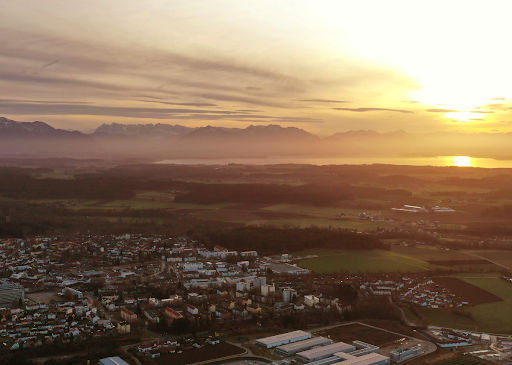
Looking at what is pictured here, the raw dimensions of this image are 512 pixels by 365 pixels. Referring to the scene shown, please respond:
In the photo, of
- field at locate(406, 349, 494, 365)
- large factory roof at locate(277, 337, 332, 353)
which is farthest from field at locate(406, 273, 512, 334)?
large factory roof at locate(277, 337, 332, 353)

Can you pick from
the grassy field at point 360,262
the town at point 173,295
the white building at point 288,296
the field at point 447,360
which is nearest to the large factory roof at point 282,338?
the town at point 173,295

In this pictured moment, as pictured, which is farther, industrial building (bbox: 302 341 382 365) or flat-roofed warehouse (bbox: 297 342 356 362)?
flat-roofed warehouse (bbox: 297 342 356 362)

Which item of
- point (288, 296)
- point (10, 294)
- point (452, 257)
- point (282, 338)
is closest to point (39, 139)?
point (10, 294)

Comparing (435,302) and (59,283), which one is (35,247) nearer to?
(59,283)

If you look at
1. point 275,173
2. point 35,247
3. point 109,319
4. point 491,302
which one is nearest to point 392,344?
point 491,302

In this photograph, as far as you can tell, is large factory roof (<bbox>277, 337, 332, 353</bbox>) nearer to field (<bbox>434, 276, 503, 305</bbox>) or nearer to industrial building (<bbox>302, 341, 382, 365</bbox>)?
industrial building (<bbox>302, 341, 382, 365</bbox>)

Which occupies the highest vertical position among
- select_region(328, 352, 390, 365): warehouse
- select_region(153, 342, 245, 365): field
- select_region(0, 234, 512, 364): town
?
select_region(328, 352, 390, 365): warehouse
